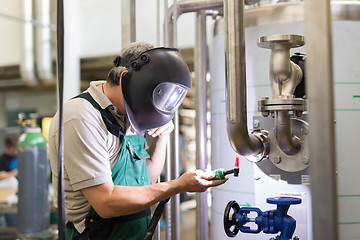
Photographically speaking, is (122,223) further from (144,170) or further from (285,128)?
(285,128)

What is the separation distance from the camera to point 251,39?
169 centimetres

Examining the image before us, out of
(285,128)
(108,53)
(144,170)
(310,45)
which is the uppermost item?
(108,53)

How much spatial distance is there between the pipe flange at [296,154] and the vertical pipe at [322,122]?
0.70 m

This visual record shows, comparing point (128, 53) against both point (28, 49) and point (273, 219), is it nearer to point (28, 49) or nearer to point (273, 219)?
point (273, 219)

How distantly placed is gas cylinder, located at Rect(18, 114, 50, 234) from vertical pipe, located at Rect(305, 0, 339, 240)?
8.67ft

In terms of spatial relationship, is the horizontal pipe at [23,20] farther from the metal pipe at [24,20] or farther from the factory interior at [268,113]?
the factory interior at [268,113]

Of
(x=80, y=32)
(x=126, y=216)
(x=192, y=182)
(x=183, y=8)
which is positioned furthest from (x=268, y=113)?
(x=80, y=32)

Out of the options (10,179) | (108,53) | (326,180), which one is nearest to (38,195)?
(10,179)

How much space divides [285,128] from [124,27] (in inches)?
32.5

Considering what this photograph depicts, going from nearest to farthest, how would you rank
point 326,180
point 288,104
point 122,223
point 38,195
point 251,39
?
1. point 326,180
2. point 288,104
3. point 122,223
4. point 251,39
5. point 38,195

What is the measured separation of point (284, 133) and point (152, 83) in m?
0.44

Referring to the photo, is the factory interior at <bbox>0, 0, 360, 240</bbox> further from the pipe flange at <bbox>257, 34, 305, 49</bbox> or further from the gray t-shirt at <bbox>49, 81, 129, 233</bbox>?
the gray t-shirt at <bbox>49, 81, 129, 233</bbox>

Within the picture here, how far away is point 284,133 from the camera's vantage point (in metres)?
1.36

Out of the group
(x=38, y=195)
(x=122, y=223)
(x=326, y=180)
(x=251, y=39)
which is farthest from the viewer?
(x=38, y=195)
